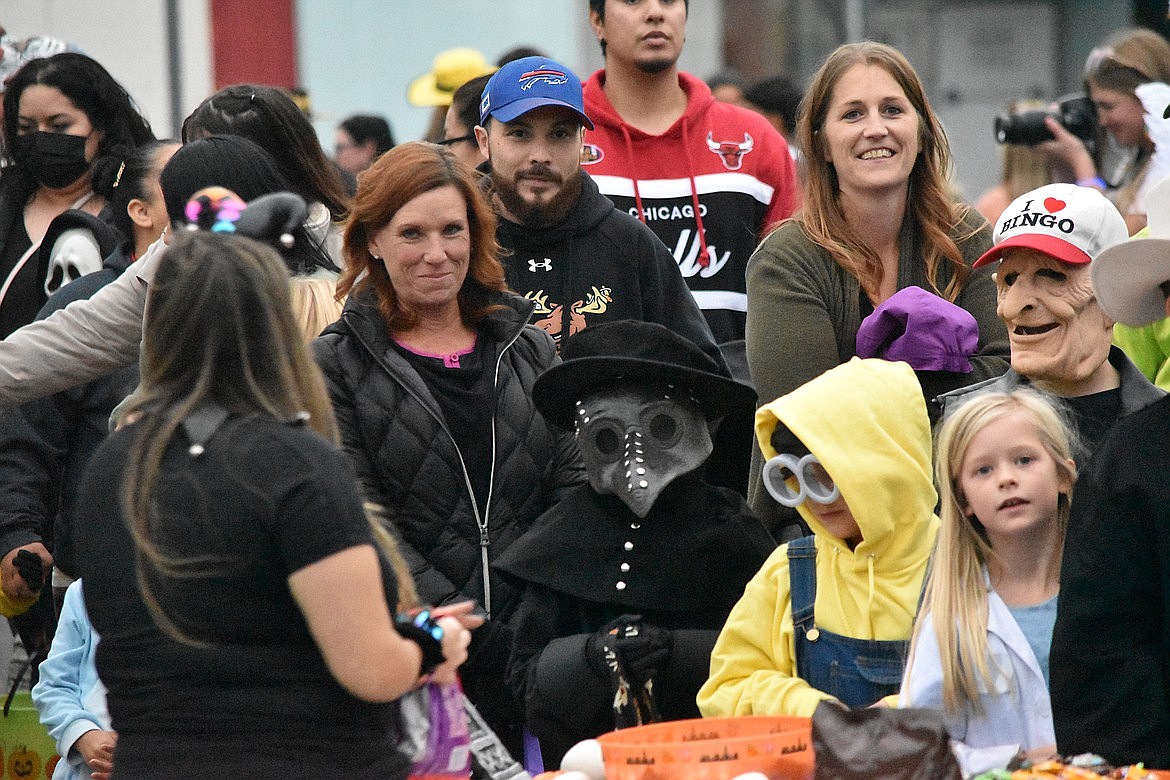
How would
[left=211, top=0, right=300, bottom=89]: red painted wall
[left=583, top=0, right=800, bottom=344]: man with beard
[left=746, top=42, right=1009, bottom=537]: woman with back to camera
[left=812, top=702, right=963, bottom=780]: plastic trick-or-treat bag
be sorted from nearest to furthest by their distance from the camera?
[left=812, top=702, right=963, bottom=780]: plastic trick-or-treat bag, [left=746, top=42, right=1009, bottom=537]: woman with back to camera, [left=583, top=0, right=800, bottom=344]: man with beard, [left=211, top=0, right=300, bottom=89]: red painted wall

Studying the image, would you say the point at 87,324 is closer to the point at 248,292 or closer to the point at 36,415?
the point at 36,415

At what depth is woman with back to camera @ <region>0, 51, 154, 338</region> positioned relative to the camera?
5.32 meters

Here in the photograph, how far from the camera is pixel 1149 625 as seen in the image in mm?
2816

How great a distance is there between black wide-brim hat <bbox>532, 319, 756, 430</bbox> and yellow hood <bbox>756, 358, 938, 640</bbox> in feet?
1.14

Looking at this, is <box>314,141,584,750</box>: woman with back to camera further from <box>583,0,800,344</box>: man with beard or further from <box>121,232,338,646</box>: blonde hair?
<box>121,232,338,646</box>: blonde hair

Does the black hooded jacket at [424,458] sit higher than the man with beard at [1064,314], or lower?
lower

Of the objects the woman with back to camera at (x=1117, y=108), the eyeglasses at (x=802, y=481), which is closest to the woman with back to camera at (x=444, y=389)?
the eyeglasses at (x=802, y=481)

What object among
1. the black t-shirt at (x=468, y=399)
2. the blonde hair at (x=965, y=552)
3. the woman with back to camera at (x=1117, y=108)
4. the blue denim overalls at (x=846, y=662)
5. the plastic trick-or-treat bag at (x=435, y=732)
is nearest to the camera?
the plastic trick-or-treat bag at (x=435, y=732)

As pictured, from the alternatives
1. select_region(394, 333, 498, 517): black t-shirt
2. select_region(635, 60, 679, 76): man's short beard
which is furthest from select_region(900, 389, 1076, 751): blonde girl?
select_region(635, 60, 679, 76): man's short beard

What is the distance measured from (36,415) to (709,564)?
6.66ft

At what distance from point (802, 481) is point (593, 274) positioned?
123cm

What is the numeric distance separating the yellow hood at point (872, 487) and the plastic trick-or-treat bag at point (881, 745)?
71cm

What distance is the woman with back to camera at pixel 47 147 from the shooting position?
210 inches

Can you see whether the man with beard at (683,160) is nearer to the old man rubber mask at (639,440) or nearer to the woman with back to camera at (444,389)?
the woman with back to camera at (444,389)
